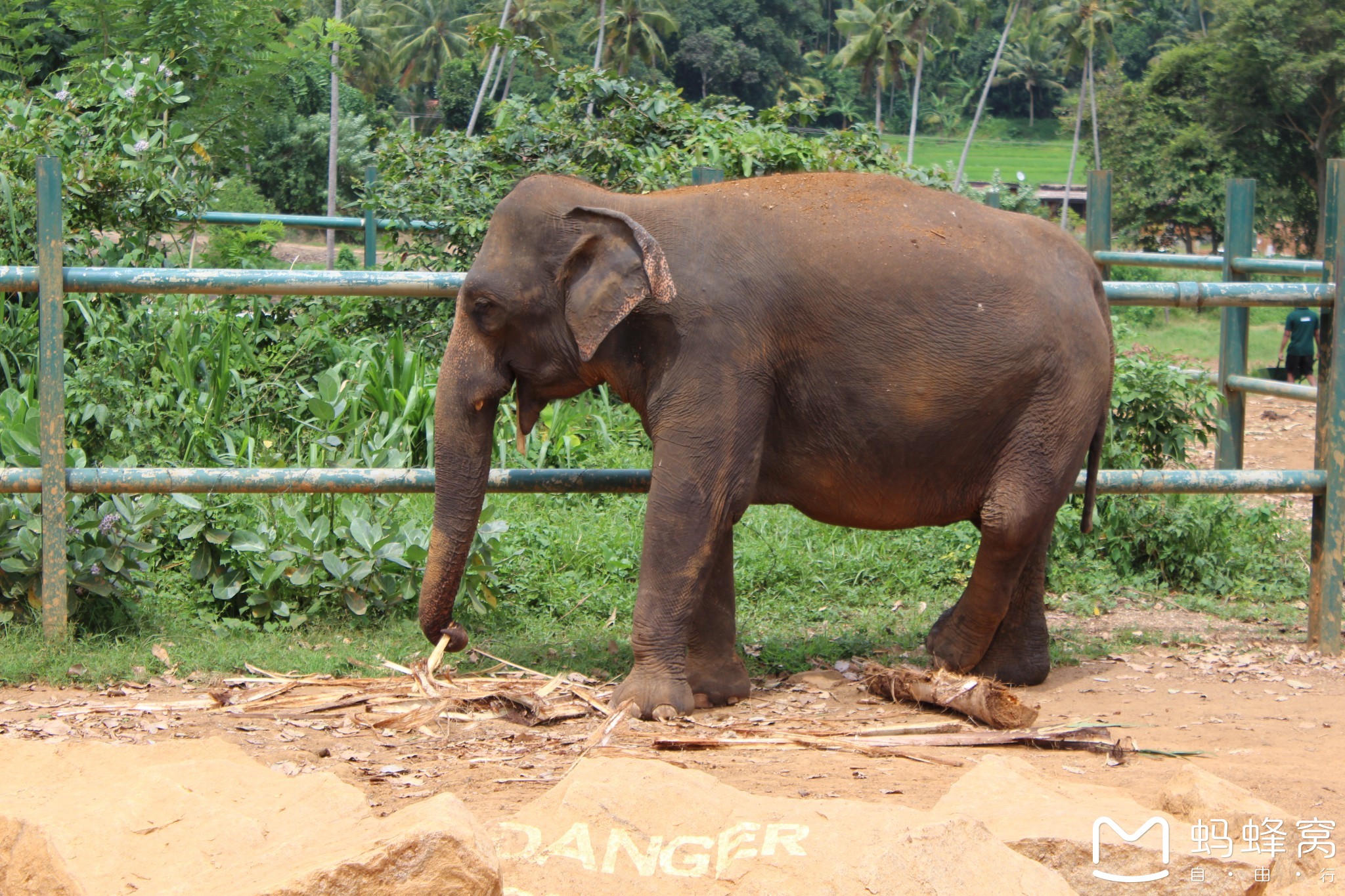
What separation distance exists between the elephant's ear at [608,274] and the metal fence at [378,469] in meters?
0.56

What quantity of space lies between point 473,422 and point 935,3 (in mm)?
57724

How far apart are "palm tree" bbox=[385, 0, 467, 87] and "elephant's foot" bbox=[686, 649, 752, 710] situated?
56244 millimetres

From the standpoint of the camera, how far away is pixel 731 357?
406cm

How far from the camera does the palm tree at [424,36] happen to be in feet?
190

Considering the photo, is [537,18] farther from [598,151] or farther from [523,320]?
[523,320]

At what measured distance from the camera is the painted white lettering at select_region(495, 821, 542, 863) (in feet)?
8.57

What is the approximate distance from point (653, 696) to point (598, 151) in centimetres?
485

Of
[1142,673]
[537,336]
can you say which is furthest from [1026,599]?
[537,336]

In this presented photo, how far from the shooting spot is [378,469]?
4.59 m

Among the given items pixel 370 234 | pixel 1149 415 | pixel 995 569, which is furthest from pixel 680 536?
pixel 370 234

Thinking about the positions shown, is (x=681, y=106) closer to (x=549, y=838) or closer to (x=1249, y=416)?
(x=549, y=838)

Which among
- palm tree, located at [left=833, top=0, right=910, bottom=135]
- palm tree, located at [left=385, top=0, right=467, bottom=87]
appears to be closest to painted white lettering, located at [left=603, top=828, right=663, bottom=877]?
palm tree, located at [left=833, top=0, right=910, bottom=135]

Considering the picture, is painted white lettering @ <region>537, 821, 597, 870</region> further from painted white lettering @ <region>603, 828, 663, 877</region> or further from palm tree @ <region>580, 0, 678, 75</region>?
palm tree @ <region>580, 0, 678, 75</region>

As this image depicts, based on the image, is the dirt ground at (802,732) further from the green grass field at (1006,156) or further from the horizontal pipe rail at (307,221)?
the green grass field at (1006,156)
